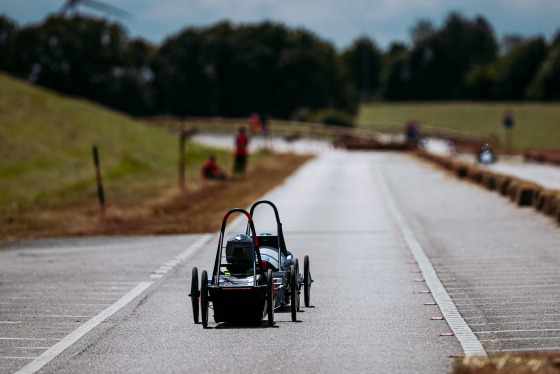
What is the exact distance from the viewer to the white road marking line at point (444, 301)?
8.52 metres

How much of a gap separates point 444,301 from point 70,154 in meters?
42.5

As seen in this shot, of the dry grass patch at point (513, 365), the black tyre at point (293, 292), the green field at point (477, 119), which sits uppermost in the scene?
the dry grass patch at point (513, 365)

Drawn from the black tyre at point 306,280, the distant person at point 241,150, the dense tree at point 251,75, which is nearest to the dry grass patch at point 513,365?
the black tyre at point 306,280

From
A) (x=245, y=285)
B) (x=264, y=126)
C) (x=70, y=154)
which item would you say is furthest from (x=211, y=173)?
(x=264, y=126)

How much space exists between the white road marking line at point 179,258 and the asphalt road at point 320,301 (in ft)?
0.11

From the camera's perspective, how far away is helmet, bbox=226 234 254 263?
1009 cm

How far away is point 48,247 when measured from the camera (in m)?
19.2

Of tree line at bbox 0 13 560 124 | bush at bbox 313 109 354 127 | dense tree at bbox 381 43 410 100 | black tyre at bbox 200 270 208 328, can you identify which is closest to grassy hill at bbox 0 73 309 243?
black tyre at bbox 200 270 208 328

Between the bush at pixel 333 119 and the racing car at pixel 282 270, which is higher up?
the racing car at pixel 282 270

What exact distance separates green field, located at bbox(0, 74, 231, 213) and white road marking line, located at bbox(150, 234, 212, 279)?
12356 millimetres

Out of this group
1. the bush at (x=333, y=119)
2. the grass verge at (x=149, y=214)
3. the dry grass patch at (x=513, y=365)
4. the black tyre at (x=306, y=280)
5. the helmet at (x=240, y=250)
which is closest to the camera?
the dry grass patch at (x=513, y=365)

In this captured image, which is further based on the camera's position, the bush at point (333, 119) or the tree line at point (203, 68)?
the tree line at point (203, 68)

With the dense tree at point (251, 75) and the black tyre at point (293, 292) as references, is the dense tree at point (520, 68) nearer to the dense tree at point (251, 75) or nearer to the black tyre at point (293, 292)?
the dense tree at point (251, 75)

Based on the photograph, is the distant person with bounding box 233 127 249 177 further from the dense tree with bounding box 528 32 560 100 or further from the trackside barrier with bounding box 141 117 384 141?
the dense tree with bounding box 528 32 560 100
